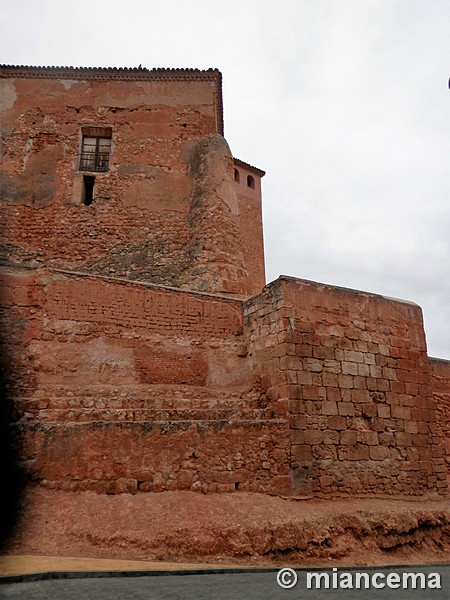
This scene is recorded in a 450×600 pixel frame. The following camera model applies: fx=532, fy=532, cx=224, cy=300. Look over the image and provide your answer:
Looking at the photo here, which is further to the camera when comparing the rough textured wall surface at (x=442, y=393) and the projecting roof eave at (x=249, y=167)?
the projecting roof eave at (x=249, y=167)

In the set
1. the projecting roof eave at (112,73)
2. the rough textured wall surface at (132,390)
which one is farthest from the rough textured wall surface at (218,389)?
the projecting roof eave at (112,73)

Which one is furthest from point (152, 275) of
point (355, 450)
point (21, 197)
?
point (355, 450)

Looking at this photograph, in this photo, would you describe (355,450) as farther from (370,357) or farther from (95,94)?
(95,94)

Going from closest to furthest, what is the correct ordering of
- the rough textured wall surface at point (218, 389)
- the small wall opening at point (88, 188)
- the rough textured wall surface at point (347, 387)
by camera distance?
the rough textured wall surface at point (218, 389) → the rough textured wall surface at point (347, 387) → the small wall opening at point (88, 188)

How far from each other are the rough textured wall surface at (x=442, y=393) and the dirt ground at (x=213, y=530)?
3.84 meters

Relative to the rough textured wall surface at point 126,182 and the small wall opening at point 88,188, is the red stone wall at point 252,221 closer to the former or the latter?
the rough textured wall surface at point 126,182

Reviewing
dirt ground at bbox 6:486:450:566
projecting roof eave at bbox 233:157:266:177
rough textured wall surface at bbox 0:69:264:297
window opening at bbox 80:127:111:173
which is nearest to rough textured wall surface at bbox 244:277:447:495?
dirt ground at bbox 6:486:450:566

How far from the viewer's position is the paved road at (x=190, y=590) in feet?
14.1

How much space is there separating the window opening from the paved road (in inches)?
432

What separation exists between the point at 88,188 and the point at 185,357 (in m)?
6.80

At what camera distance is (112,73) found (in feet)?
47.2

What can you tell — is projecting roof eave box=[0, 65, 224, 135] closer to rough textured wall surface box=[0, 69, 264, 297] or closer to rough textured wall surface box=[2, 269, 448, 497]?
rough textured wall surface box=[0, 69, 264, 297]

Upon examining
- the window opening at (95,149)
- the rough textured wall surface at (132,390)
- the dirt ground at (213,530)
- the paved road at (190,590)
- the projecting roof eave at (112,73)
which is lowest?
the paved road at (190,590)

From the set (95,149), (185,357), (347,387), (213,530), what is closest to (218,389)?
(185,357)
